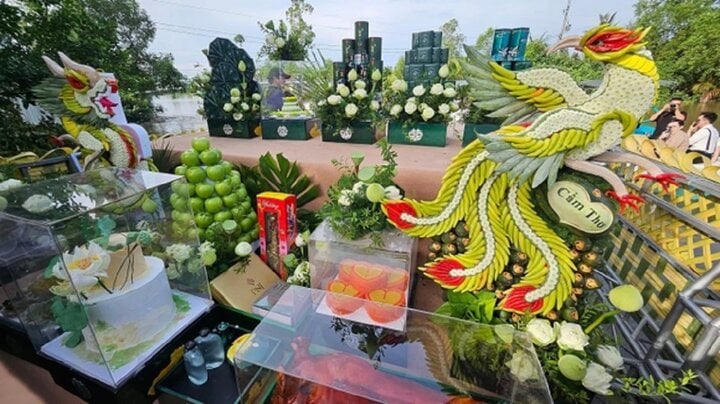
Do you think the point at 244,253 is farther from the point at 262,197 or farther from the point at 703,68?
the point at 703,68

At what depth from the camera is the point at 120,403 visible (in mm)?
821

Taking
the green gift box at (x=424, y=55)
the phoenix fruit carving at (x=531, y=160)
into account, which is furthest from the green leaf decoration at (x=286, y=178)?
the green gift box at (x=424, y=55)

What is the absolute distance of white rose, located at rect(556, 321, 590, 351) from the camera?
704mm

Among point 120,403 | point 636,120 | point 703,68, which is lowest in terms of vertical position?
point 120,403

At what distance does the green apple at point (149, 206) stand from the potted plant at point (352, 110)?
3.33ft

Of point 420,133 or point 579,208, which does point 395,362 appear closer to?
point 579,208

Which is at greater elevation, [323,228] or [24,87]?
[24,87]

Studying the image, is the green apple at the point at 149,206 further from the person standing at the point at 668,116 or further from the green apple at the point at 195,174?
→ the person standing at the point at 668,116

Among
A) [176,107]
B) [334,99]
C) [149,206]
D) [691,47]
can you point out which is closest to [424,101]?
[334,99]

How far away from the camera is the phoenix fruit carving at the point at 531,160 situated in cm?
65

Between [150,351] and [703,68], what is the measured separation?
11.9 metres

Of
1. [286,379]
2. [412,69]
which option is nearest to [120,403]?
[286,379]

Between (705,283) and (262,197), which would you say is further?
(262,197)

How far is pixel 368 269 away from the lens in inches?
40.2
